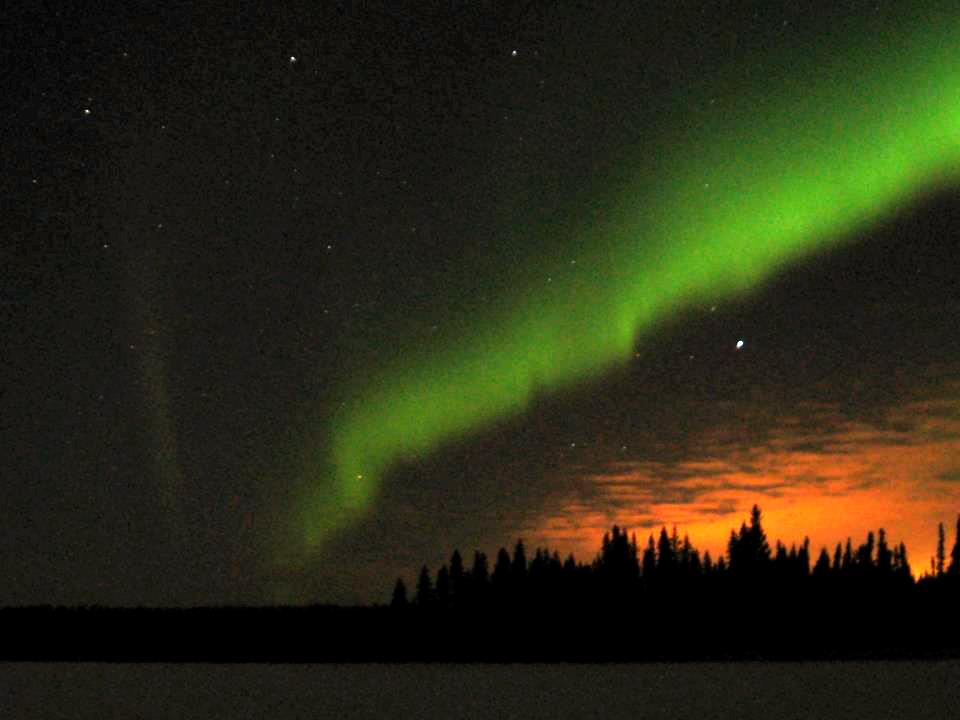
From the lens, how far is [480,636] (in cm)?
8738

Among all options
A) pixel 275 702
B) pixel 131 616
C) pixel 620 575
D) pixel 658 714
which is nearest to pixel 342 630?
pixel 131 616

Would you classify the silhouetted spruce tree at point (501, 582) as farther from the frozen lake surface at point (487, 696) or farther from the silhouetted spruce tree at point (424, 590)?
the frozen lake surface at point (487, 696)

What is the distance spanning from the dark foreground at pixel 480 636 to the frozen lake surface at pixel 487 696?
3083 centimetres

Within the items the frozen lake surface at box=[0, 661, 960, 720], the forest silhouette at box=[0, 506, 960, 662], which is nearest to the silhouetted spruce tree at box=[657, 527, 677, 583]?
the forest silhouette at box=[0, 506, 960, 662]

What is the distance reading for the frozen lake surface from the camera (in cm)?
2678

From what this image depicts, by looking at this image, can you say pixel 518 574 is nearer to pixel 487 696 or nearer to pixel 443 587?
pixel 443 587

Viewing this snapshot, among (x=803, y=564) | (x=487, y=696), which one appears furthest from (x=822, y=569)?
(x=487, y=696)

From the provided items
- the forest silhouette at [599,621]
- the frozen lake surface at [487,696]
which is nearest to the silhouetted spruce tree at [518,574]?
the forest silhouette at [599,621]

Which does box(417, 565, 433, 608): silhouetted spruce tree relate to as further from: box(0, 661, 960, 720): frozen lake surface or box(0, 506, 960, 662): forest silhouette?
Answer: box(0, 661, 960, 720): frozen lake surface

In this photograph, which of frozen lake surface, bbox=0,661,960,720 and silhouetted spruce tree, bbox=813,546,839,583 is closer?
frozen lake surface, bbox=0,661,960,720

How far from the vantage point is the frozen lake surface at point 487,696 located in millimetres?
26781

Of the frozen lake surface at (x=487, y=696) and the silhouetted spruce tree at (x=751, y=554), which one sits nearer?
the frozen lake surface at (x=487, y=696)

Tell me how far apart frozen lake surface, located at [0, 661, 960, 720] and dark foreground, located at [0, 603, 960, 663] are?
101 feet

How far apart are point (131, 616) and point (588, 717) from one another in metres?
70.0
